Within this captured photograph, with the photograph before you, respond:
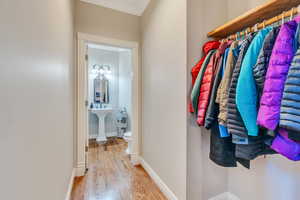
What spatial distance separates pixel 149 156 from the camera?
2248mm

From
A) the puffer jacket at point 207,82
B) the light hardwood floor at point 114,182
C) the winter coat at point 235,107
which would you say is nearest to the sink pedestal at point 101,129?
the light hardwood floor at point 114,182

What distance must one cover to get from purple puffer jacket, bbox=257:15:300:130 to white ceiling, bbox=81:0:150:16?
2.00 metres

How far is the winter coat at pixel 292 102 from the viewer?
0.67 meters

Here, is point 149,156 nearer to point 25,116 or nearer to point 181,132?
point 181,132

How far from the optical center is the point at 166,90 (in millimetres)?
1762

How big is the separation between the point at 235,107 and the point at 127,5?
2.32 meters

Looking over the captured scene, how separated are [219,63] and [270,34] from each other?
345mm

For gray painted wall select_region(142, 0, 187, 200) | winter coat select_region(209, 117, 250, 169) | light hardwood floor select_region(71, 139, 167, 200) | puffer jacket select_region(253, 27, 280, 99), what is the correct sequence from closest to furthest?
puffer jacket select_region(253, 27, 280, 99) < winter coat select_region(209, 117, 250, 169) < gray painted wall select_region(142, 0, 187, 200) < light hardwood floor select_region(71, 139, 167, 200)

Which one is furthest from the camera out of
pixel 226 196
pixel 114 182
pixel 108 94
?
pixel 108 94

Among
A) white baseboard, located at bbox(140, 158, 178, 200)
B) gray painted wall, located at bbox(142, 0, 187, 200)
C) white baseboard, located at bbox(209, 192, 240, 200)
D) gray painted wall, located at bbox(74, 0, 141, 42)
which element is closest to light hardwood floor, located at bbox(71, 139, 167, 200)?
white baseboard, located at bbox(140, 158, 178, 200)

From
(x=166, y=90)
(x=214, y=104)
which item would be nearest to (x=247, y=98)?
(x=214, y=104)

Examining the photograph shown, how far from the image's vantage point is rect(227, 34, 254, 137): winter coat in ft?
3.00

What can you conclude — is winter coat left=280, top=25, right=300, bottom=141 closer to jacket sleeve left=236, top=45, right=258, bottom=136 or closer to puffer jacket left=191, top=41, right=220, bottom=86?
jacket sleeve left=236, top=45, right=258, bottom=136

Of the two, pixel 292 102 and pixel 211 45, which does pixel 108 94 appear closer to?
pixel 211 45
